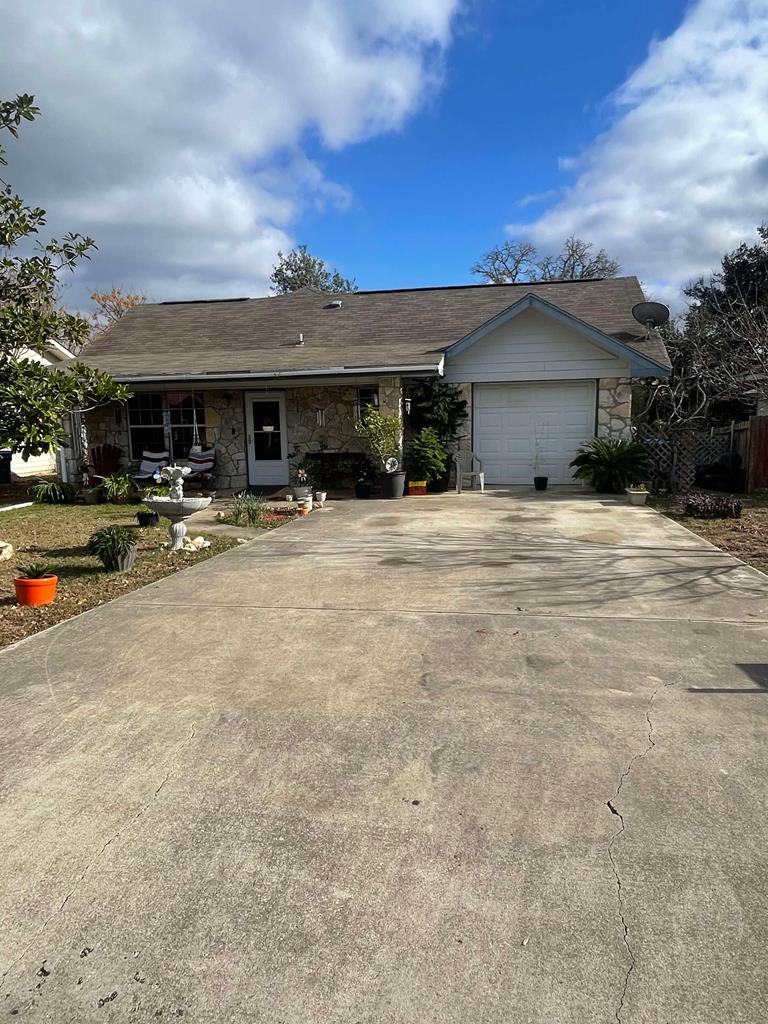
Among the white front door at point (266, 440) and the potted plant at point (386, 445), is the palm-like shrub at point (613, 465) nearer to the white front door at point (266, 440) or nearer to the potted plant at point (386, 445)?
the potted plant at point (386, 445)

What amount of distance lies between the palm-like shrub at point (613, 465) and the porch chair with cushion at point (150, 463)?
9326 millimetres

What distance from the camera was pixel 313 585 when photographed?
647 centimetres

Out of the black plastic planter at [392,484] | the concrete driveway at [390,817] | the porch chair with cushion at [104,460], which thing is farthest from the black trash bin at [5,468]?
the concrete driveway at [390,817]

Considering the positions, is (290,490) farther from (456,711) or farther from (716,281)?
(716,281)

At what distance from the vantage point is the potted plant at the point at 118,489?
13.1 meters

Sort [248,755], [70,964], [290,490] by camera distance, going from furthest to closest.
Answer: [290,490] → [248,755] → [70,964]

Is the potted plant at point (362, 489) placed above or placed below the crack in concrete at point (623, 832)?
above

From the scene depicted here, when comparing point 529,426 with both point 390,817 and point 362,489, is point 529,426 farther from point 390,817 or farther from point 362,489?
point 390,817

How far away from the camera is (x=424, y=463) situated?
13648mm

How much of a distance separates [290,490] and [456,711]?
35.3 feet

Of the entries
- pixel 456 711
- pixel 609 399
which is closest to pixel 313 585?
pixel 456 711

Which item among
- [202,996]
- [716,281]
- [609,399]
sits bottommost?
[202,996]

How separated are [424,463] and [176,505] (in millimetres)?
6563

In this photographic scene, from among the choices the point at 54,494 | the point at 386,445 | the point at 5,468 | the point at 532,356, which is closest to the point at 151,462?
the point at 54,494
